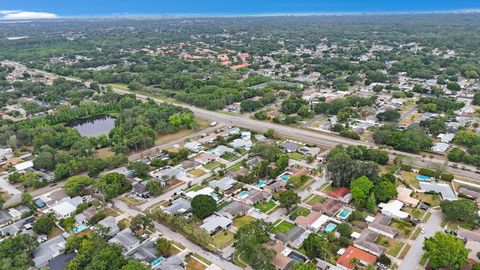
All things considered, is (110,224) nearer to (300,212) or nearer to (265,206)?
(265,206)

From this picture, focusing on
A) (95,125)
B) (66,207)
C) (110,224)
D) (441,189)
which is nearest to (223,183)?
(110,224)

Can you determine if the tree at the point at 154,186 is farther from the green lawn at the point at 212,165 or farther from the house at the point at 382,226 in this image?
the house at the point at 382,226

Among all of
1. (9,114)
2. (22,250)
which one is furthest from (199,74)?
(22,250)

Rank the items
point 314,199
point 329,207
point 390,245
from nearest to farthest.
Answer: point 390,245 < point 329,207 < point 314,199

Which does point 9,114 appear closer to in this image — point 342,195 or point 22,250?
point 22,250

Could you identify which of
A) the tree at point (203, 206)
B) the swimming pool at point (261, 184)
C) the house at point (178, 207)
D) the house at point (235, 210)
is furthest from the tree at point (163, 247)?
the swimming pool at point (261, 184)
